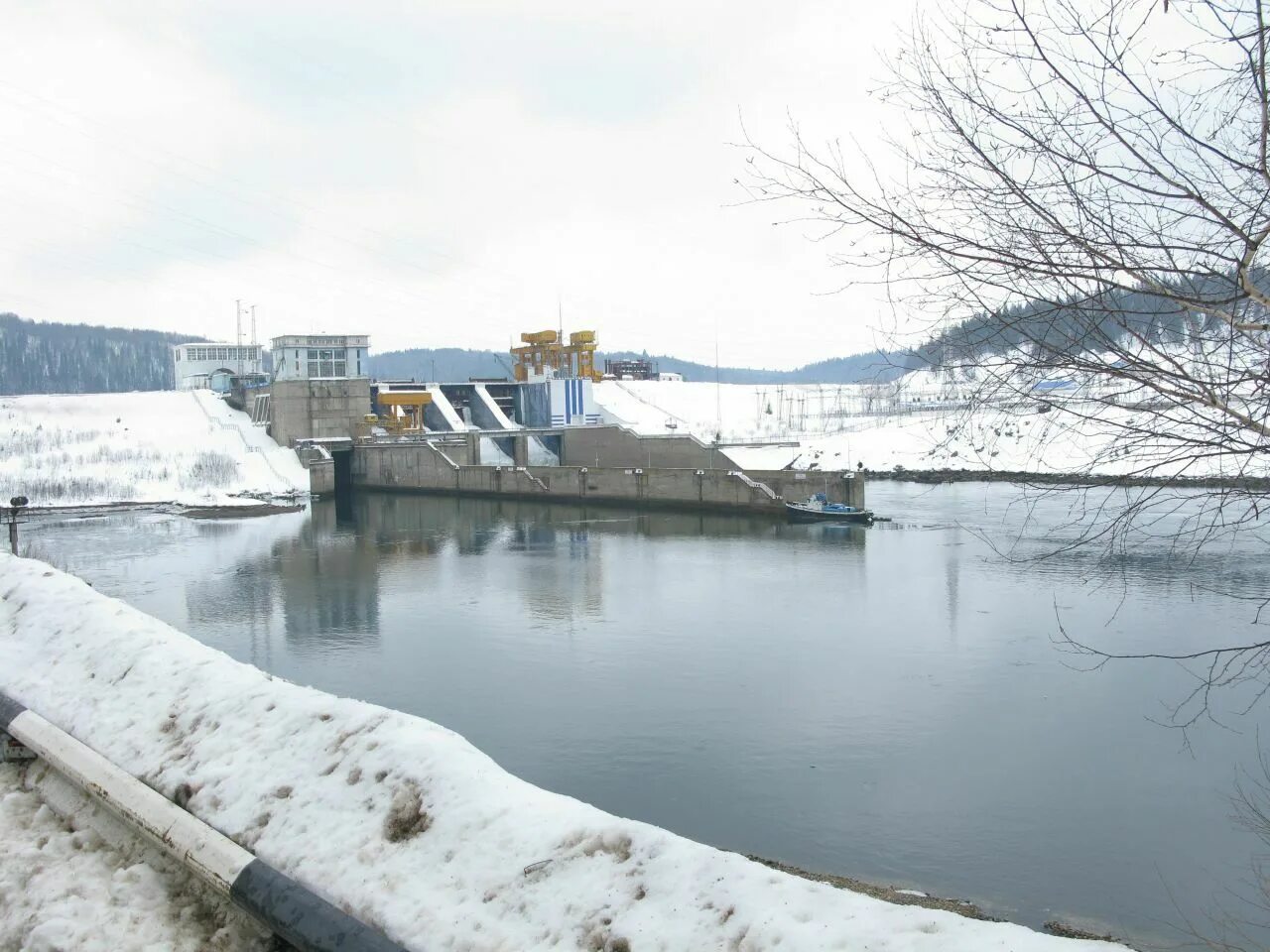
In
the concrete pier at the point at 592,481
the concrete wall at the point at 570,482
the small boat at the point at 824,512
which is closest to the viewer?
the small boat at the point at 824,512

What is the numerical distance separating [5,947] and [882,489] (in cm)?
3931

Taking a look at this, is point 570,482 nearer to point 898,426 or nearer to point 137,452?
point 137,452

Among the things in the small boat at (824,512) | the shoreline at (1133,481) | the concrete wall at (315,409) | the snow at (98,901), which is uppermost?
the concrete wall at (315,409)

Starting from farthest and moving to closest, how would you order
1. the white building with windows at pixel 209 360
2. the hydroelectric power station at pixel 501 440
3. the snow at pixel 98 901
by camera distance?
the white building with windows at pixel 209 360
the hydroelectric power station at pixel 501 440
the snow at pixel 98 901

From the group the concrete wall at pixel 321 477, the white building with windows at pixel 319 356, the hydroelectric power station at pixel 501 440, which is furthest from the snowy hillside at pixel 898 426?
the concrete wall at pixel 321 477

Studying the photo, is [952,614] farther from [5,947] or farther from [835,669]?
[5,947]

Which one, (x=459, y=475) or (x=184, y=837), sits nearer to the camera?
(x=184, y=837)

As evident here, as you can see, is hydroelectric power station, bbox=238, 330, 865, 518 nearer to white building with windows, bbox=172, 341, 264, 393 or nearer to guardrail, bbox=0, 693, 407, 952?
white building with windows, bbox=172, 341, 264, 393

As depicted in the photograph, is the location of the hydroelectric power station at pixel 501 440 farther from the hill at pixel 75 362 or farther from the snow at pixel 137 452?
the hill at pixel 75 362

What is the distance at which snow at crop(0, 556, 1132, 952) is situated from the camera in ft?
12.4

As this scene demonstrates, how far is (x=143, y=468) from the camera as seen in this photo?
41.8 m

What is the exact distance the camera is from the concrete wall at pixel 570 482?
34938mm

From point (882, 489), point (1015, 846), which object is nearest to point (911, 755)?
point (1015, 846)

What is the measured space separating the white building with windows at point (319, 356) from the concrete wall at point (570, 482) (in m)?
6.29
